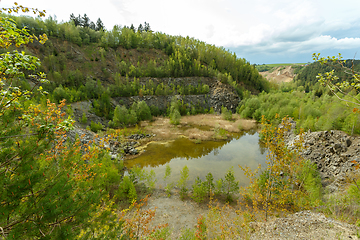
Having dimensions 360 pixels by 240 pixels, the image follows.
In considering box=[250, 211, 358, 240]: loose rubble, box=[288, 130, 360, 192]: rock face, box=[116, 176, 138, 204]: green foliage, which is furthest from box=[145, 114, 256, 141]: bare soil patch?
box=[250, 211, 358, 240]: loose rubble

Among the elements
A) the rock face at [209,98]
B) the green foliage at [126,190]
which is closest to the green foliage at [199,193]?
the green foliage at [126,190]

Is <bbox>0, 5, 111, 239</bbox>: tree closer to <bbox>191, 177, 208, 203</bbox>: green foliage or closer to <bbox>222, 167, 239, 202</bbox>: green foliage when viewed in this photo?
<bbox>191, 177, 208, 203</bbox>: green foliage

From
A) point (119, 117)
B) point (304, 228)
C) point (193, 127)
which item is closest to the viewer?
point (304, 228)

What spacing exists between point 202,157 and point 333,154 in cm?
1493

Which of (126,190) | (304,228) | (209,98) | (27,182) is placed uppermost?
(209,98)

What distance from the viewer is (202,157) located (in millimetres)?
22438

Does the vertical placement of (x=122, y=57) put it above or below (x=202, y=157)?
above

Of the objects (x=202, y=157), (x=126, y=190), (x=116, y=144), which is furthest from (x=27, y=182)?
(x=116, y=144)

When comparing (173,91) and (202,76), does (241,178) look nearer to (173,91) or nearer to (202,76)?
(173,91)

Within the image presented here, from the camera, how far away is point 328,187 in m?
13.2

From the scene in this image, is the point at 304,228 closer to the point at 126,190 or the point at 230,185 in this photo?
the point at 230,185

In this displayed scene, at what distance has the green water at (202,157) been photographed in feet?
59.6

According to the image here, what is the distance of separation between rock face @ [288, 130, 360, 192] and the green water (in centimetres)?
591

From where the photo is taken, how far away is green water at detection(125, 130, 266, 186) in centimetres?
1817
